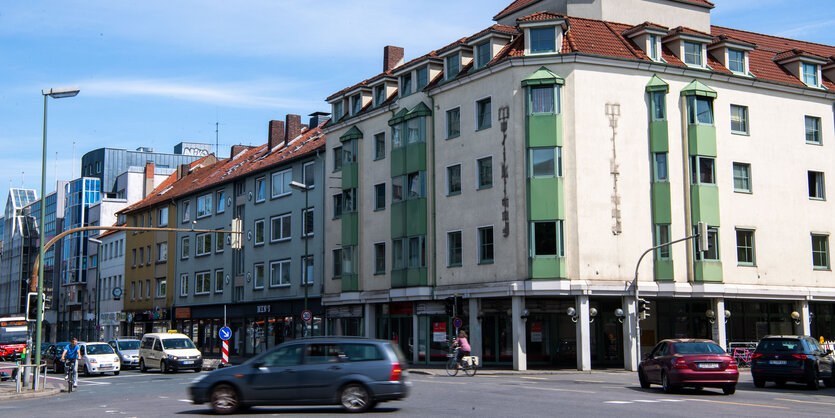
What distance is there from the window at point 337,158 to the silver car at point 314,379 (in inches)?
1293

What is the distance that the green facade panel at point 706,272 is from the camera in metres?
38.5

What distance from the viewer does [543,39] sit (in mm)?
38688

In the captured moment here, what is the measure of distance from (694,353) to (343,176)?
28.5 m

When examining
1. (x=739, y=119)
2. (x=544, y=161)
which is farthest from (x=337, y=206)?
(x=739, y=119)

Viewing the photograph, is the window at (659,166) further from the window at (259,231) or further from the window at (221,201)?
the window at (221,201)

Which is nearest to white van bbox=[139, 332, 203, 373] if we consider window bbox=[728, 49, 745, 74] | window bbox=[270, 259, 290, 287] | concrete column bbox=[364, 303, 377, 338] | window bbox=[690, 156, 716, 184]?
concrete column bbox=[364, 303, 377, 338]

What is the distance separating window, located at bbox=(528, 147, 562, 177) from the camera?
123ft

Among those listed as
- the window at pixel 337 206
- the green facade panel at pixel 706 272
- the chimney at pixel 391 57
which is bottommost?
the green facade panel at pixel 706 272

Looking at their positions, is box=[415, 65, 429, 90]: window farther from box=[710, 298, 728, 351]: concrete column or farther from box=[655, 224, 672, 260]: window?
box=[710, 298, 728, 351]: concrete column

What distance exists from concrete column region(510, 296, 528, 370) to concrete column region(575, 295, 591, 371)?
2.24m

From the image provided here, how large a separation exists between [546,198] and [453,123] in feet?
23.0

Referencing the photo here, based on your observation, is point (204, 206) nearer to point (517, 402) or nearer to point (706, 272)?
point (706, 272)

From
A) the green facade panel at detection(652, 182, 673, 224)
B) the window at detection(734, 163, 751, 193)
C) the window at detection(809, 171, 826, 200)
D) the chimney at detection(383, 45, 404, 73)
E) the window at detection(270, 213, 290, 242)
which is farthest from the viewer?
the window at detection(270, 213, 290, 242)

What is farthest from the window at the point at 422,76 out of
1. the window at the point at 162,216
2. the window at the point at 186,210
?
the window at the point at 162,216
